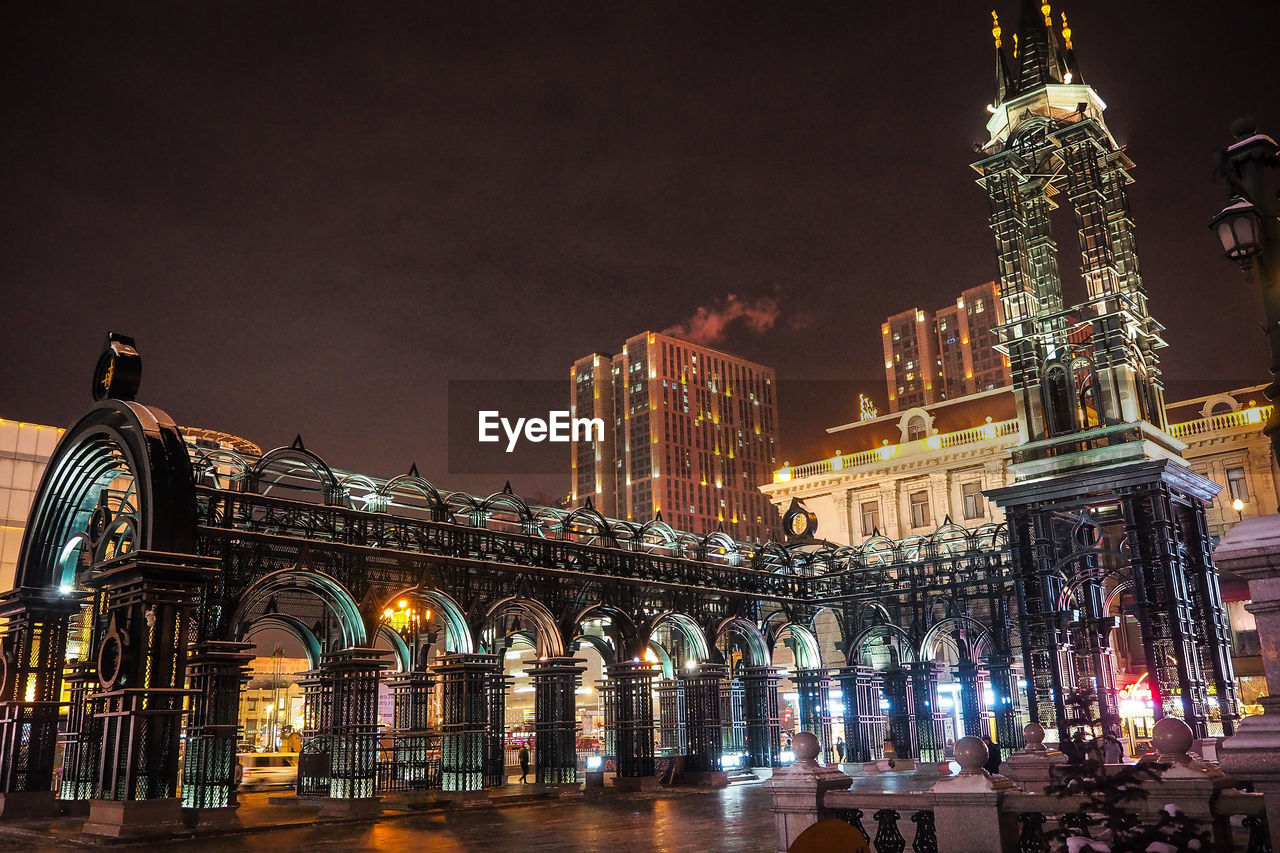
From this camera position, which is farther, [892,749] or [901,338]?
[901,338]

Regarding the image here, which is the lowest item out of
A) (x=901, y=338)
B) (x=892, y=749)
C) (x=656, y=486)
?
(x=892, y=749)

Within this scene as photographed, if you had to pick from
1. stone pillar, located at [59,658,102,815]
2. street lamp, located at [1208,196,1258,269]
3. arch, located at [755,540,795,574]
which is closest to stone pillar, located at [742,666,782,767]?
arch, located at [755,540,795,574]

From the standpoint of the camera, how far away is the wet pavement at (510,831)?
15.0m

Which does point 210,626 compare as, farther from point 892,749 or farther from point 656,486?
point 656,486

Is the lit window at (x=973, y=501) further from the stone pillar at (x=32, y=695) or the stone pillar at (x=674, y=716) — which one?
the stone pillar at (x=32, y=695)

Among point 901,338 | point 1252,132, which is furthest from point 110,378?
point 901,338

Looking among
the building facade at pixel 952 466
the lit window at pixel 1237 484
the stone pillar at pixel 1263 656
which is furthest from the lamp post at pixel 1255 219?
the lit window at pixel 1237 484

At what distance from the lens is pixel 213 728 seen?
2009 centimetres

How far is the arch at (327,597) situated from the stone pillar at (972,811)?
591 inches

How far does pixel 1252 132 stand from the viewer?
10.7 meters

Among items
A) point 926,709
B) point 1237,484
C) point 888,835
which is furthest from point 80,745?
point 1237,484

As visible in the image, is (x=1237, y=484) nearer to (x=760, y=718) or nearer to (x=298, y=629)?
(x=760, y=718)

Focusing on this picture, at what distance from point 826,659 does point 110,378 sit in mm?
38029

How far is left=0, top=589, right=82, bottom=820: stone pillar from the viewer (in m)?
19.9
